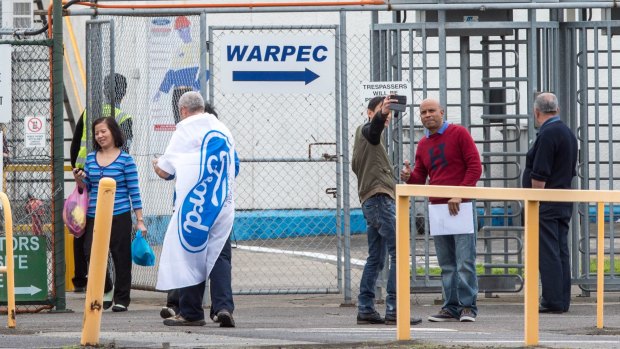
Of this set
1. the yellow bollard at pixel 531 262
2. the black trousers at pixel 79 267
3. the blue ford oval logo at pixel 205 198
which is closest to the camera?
the yellow bollard at pixel 531 262

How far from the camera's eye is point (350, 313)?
1170 cm

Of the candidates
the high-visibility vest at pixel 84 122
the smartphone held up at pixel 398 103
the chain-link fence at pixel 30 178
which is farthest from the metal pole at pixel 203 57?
the smartphone held up at pixel 398 103

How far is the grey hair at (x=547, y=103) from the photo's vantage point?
1166 centimetres

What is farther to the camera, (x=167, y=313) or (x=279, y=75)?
(x=279, y=75)

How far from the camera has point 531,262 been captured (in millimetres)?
7738

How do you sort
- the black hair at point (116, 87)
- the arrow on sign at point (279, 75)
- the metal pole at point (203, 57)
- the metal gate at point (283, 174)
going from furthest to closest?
the metal gate at point (283, 174)
the black hair at point (116, 87)
the arrow on sign at point (279, 75)
the metal pole at point (203, 57)

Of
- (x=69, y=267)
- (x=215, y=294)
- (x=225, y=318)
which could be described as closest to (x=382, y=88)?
(x=215, y=294)

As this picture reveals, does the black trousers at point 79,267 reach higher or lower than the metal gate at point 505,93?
lower

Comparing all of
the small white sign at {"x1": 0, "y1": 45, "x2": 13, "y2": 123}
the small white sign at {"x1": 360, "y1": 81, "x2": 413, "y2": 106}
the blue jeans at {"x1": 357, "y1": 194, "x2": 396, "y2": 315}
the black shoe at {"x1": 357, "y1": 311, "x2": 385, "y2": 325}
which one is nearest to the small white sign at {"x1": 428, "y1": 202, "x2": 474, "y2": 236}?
the blue jeans at {"x1": 357, "y1": 194, "x2": 396, "y2": 315}

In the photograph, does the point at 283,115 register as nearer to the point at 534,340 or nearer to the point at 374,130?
the point at 374,130

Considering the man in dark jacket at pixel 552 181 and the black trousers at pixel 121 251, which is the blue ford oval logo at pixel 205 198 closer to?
the black trousers at pixel 121 251

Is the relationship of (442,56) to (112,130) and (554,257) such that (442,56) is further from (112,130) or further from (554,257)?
(112,130)

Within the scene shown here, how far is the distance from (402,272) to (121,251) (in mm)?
4172

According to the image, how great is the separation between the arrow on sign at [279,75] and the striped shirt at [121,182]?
1230 mm
